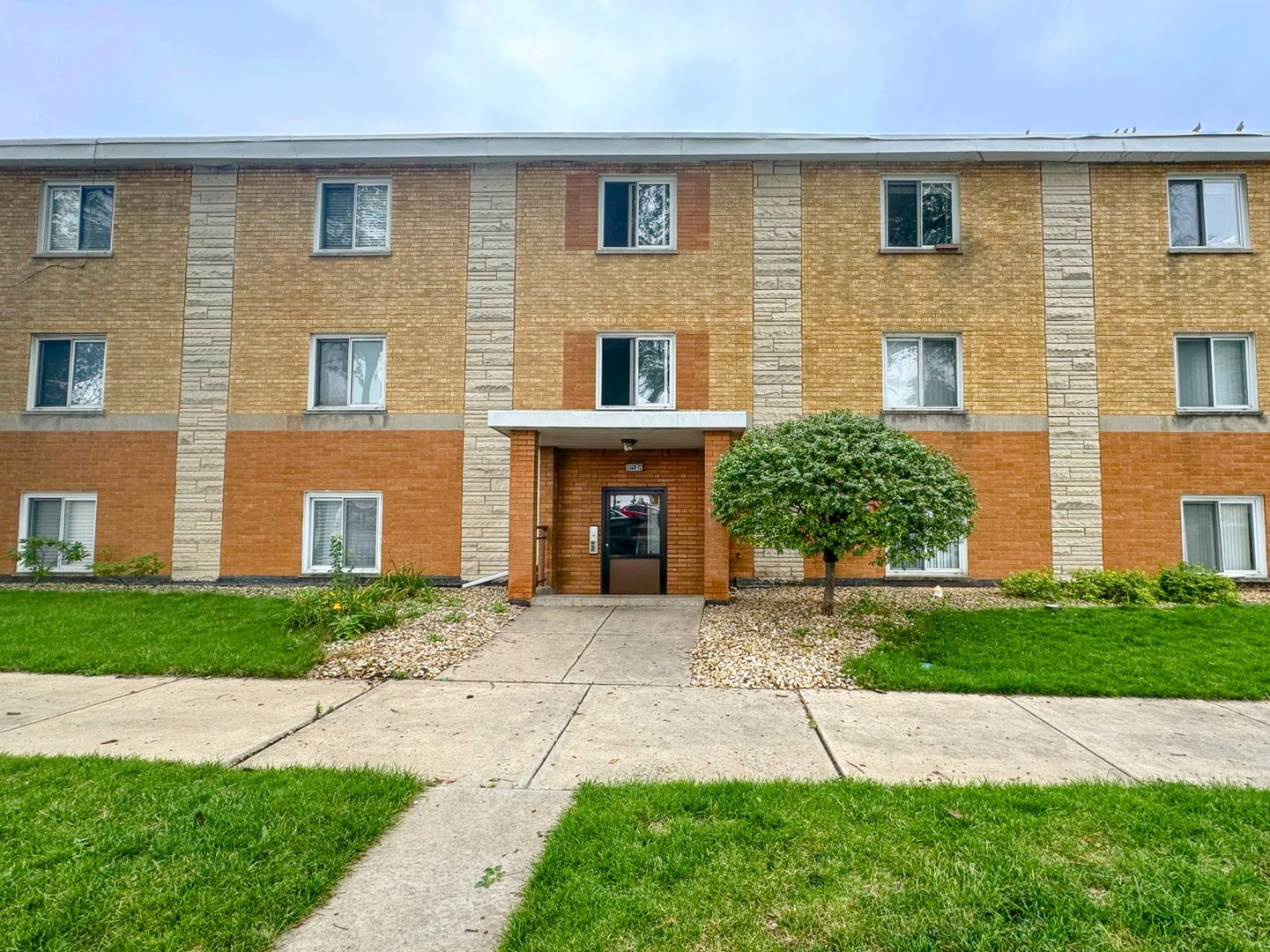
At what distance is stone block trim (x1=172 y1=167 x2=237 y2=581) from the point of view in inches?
473

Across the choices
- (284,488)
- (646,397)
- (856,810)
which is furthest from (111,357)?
(856,810)

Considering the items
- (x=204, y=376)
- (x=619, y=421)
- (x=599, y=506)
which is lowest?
(x=599, y=506)

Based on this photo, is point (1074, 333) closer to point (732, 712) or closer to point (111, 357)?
point (732, 712)

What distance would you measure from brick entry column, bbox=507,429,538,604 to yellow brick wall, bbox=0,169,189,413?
7.02 meters

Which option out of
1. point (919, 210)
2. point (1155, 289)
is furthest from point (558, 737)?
point (1155, 289)

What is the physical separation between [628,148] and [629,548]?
7165mm

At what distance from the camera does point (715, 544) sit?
978cm

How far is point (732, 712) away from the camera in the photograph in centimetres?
556

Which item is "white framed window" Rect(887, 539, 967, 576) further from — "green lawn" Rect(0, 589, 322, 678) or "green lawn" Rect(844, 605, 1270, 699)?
"green lawn" Rect(0, 589, 322, 678)

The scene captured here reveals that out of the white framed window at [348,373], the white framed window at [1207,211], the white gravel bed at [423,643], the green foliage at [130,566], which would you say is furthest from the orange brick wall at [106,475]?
the white framed window at [1207,211]

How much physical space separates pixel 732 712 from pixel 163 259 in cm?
1315

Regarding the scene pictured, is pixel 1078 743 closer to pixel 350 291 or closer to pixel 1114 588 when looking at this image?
pixel 1114 588

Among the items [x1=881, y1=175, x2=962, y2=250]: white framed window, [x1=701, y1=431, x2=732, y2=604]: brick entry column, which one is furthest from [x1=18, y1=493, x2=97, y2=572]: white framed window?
[x1=881, y1=175, x2=962, y2=250]: white framed window

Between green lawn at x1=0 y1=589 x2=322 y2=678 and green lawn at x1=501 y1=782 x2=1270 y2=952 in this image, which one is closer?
green lawn at x1=501 y1=782 x2=1270 y2=952
